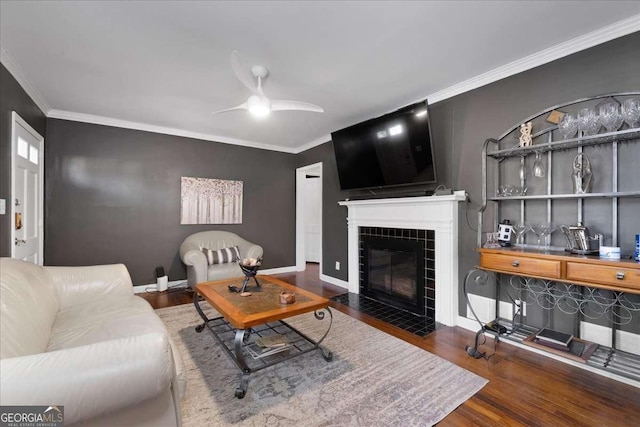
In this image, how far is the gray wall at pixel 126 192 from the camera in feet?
12.3

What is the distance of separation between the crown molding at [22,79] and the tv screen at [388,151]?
329 cm

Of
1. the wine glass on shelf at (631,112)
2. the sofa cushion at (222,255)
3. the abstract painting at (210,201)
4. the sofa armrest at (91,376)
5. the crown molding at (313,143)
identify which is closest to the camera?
the sofa armrest at (91,376)

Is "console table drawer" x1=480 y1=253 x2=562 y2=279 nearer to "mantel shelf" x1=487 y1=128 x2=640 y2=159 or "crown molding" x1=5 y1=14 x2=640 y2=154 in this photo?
"mantel shelf" x1=487 y1=128 x2=640 y2=159

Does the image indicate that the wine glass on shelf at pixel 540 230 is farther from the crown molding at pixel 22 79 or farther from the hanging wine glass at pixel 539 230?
the crown molding at pixel 22 79

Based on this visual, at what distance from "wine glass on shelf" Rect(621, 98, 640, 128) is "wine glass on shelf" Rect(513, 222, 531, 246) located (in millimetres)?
955

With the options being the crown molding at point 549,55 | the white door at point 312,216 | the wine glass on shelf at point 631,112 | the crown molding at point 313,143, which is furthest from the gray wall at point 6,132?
the white door at point 312,216

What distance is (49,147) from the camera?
12.0ft

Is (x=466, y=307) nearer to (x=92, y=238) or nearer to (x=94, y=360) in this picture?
(x=94, y=360)

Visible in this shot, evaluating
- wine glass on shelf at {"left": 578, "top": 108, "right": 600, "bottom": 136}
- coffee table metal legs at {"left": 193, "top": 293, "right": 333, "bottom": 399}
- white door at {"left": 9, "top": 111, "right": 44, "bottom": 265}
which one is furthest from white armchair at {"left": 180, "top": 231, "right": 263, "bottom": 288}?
wine glass on shelf at {"left": 578, "top": 108, "right": 600, "bottom": 136}

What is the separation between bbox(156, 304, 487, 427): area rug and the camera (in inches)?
63.6

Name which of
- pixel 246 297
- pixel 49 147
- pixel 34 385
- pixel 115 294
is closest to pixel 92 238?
pixel 49 147

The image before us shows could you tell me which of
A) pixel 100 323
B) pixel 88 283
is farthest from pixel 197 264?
pixel 100 323

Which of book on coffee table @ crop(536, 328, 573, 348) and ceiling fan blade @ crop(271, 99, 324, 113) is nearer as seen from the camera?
book on coffee table @ crop(536, 328, 573, 348)

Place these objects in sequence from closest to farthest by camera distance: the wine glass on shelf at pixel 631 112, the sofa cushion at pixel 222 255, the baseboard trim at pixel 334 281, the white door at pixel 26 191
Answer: the wine glass on shelf at pixel 631 112 → the white door at pixel 26 191 → the sofa cushion at pixel 222 255 → the baseboard trim at pixel 334 281
